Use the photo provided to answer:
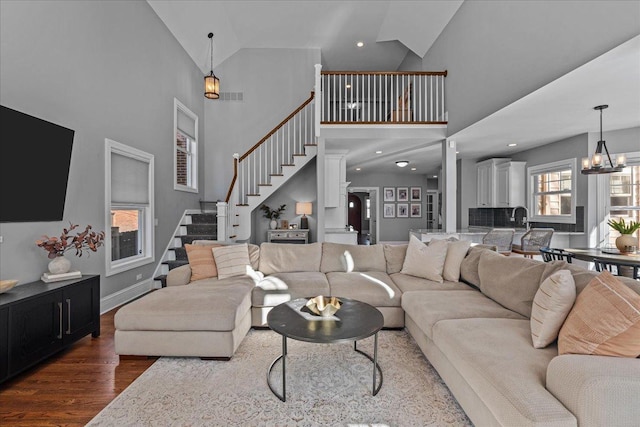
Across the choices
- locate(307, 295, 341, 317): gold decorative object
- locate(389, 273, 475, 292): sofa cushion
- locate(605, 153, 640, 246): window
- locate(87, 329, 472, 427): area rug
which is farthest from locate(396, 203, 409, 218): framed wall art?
locate(307, 295, 341, 317): gold decorative object

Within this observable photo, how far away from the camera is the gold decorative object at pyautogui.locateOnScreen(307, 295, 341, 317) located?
8.11 ft

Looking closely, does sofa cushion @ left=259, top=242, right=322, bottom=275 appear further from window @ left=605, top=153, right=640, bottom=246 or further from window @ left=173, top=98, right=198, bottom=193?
window @ left=605, top=153, right=640, bottom=246

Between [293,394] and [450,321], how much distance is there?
124cm

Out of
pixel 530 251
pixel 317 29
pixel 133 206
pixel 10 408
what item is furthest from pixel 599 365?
pixel 317 29

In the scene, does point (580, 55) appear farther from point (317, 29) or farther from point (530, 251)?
point (317, 29)

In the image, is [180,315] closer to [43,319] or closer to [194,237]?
[43,319]

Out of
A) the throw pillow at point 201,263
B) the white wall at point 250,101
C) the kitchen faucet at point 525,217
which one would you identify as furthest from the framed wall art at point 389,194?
the throw pillow at point 201,263

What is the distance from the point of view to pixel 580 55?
3.02 meters

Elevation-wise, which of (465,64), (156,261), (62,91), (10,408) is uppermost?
(465,64)

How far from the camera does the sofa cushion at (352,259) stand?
409cm

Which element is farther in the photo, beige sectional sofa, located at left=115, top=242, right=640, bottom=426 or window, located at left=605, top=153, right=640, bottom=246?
window, located at left=605, top=153, right=640, bottom=246

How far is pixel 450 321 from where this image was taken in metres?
2.35

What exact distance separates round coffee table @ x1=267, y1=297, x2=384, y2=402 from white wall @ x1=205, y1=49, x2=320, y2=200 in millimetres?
5779

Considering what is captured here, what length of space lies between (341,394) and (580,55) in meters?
3.67
